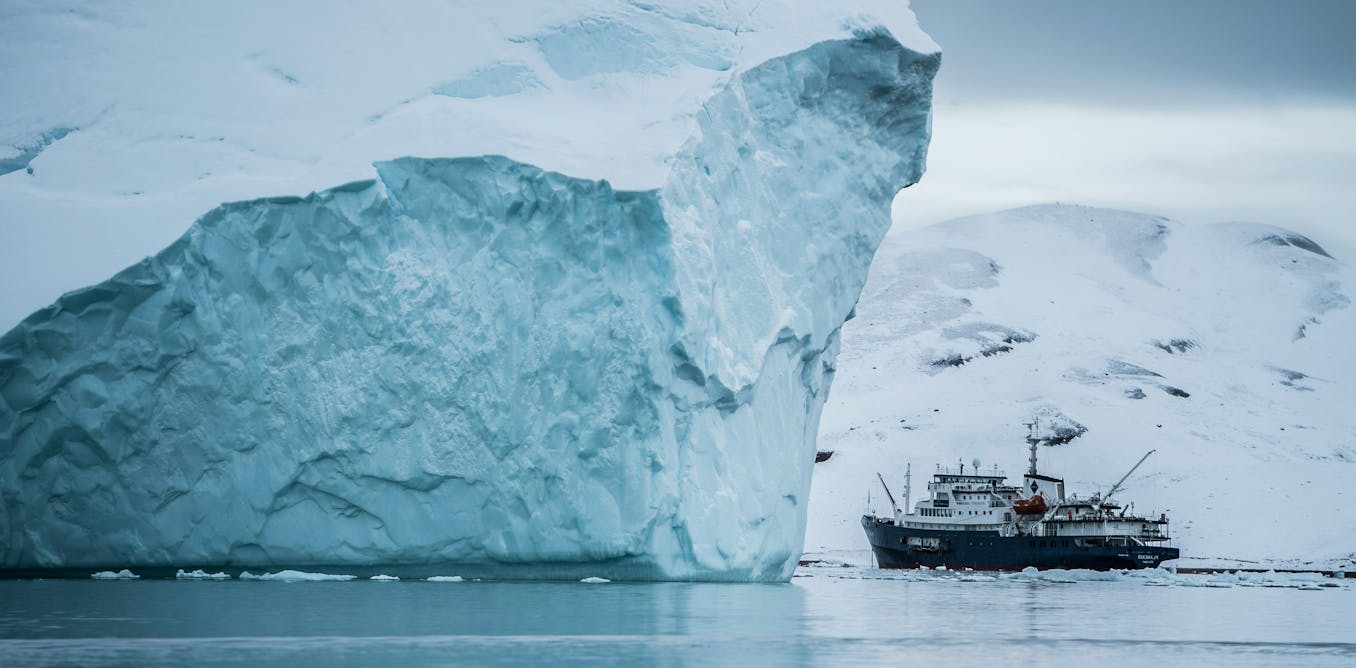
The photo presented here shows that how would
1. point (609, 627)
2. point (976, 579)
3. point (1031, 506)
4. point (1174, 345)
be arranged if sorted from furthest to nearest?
Answer: 1. point (1174, 345)
2. point (1031, 506)
3. point (976, 579)
4. point (609, 627)

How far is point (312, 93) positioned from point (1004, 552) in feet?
88.2

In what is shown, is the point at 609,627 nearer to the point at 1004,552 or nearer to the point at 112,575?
the point at 112,575

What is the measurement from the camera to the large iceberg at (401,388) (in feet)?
70.2

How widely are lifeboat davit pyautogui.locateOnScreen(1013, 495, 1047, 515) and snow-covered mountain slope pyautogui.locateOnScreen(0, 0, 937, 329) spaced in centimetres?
2169

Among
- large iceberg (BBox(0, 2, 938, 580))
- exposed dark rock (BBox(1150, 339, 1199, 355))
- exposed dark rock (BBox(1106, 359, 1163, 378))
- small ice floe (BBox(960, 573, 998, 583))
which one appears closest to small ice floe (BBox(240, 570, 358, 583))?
large iceberg (BBox(0, 2, 938, 580))

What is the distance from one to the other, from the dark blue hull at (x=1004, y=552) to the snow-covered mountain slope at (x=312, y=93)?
22.0 m

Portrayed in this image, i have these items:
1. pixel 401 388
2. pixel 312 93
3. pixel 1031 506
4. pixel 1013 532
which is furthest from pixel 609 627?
pixel 1013 532

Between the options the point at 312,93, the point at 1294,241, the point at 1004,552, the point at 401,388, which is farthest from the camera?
the point at 1294,241

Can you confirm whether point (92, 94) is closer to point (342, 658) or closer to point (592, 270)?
point (592, 270)

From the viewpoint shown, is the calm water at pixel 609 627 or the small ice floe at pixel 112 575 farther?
the small ice floe at pixel 112 575

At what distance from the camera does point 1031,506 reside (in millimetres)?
44656

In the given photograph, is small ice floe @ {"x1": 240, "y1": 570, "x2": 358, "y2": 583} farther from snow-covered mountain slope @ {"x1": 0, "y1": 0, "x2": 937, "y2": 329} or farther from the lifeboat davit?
the lifeboat davit

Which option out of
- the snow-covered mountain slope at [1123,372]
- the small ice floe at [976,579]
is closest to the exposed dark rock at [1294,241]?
the snow-covered mountain slope at [1123,372]

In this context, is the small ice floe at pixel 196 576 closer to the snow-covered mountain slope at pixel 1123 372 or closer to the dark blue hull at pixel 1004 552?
the dark blue hull at pixel 1004 552
